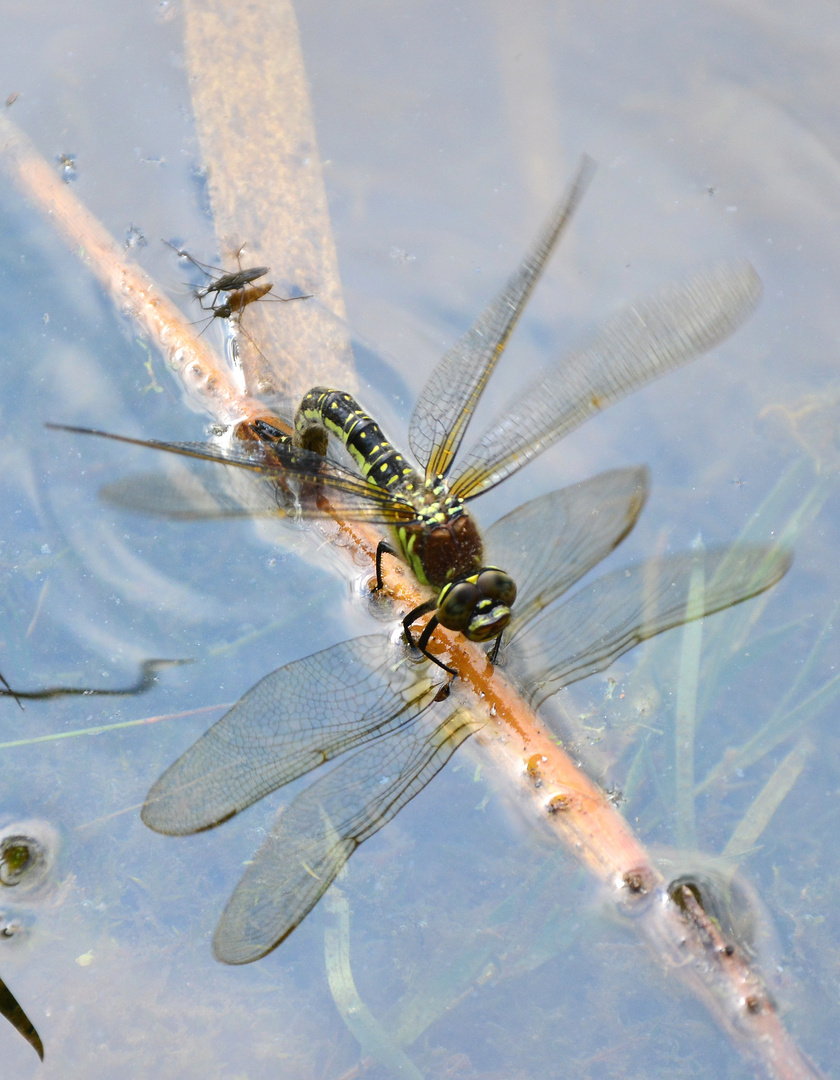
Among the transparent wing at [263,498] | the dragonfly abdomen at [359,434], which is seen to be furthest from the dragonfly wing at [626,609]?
the dragonfly abdomen at [359,434]

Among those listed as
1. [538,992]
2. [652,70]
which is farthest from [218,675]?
[652,70]

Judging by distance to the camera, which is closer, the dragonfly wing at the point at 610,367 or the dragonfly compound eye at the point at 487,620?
the dragonfly compound eye at the point at 487,620

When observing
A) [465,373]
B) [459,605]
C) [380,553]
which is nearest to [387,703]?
[459,605]

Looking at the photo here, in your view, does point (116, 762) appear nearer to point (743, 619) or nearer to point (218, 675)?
point (218, 675)

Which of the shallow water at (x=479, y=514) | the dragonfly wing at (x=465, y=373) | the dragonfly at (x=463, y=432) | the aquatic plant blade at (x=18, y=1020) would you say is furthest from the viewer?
the dragonfly wing at (x=465, y=373)

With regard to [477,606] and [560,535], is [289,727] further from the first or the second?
[560,535]

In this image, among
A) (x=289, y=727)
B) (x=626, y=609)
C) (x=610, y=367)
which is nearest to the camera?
(x=289, y=727)

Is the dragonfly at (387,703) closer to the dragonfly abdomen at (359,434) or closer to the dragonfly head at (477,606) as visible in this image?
the dragonfly head at (477,606)
